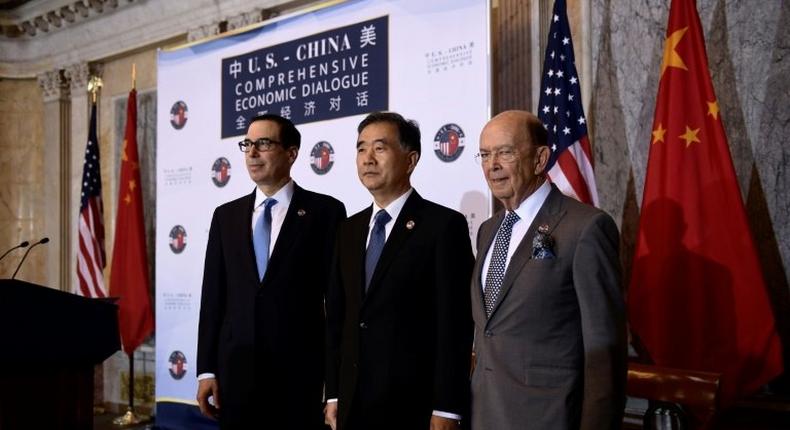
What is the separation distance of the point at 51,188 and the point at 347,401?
6.58 meters

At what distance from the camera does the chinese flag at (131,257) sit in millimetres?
6594

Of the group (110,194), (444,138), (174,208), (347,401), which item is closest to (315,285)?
(347,401)

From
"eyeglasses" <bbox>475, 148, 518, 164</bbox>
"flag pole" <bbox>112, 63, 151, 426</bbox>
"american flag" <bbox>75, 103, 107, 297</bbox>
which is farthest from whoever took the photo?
"american flag" <bbox>75, 103, 107, 297</bbox>

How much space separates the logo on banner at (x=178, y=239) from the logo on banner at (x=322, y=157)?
4.78ft

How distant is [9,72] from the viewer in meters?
8.43

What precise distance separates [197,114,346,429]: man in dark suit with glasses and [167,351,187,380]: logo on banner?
2.86 m

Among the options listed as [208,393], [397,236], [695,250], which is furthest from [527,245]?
[695,250]

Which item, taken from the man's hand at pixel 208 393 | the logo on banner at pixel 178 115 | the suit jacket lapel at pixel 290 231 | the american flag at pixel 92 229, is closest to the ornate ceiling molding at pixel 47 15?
the american flag at pixel 92 229

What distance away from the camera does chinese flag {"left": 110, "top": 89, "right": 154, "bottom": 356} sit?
6.59 m

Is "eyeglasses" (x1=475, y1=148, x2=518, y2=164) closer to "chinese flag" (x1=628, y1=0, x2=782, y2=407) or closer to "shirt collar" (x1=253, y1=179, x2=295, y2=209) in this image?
"shirt collar" (x1=253, y1=179, x2=295, y2=209)

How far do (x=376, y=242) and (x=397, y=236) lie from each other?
10cm

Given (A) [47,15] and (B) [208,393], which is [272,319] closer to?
(B) [208,393]

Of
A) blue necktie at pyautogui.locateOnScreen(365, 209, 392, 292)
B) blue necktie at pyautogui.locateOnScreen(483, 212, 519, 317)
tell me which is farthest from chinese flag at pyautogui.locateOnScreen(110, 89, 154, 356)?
blue necktie at pyautogui.locateOnScreen(483, 212, 519, 317)

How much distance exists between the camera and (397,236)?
2.58 meters
